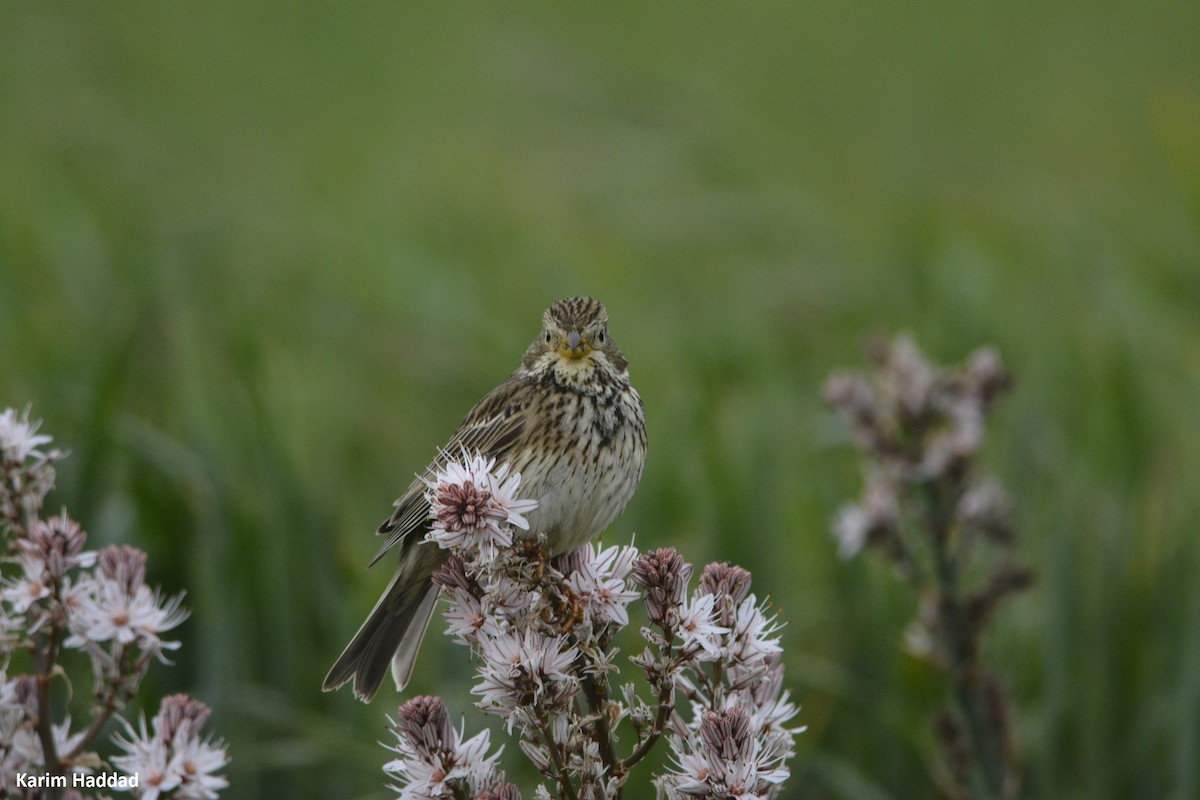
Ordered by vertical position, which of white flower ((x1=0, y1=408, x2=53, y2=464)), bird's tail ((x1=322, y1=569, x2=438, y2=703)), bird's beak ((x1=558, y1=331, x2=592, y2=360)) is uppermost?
bird's beak ((x1=558, y1=331, x2=592, y2=360))

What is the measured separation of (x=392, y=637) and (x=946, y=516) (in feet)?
6.22

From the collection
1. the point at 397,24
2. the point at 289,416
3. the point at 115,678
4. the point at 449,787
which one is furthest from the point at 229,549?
the point at 397,24

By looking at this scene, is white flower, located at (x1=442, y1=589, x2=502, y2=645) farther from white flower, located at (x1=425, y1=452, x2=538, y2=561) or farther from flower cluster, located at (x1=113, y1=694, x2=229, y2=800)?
flower cluster, located at (x1=113, y1=694, x2=229, y2=800)

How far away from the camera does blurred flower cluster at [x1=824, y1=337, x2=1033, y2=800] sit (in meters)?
4.39

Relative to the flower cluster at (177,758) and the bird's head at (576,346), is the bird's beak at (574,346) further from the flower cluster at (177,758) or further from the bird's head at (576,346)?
the flower cluster at (177,758)

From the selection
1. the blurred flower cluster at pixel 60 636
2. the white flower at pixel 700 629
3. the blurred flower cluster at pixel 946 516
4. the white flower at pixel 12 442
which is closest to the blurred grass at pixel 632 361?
the blurred flower cluster at pixel 946 516

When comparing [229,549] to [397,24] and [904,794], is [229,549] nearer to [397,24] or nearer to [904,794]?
[904,794]

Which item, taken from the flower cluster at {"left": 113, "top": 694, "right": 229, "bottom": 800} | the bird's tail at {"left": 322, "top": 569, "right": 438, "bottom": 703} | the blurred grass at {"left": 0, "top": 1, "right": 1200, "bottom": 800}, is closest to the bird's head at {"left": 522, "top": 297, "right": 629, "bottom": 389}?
the bird's tail at {"left": 322, "top": 569, "right": 438, "bottom": 703}

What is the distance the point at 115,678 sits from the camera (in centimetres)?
277

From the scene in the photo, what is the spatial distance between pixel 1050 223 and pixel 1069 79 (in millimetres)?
8937

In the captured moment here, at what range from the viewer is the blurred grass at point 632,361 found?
17.6ft

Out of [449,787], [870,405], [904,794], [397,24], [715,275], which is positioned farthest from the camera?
[397,24]

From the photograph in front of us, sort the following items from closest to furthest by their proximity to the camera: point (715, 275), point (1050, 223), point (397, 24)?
point (1050, 223), point (715, 275), point (397, 24)

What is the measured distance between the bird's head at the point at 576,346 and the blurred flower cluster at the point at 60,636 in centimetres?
135
